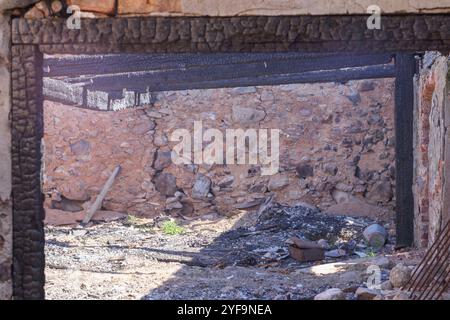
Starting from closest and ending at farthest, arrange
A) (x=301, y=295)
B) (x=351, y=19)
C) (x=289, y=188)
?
(x=351, y=19) < (x=301, y=295) < (x=289, y=188)

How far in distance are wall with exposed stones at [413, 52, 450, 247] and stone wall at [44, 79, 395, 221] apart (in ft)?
10.2

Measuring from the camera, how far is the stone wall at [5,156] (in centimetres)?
354

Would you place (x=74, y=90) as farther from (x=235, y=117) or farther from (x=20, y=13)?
(x=20, y=13)

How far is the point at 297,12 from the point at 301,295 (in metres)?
3.15

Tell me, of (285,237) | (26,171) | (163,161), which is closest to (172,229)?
(163,161)

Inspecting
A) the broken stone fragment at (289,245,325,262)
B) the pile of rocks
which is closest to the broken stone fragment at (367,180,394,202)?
the broken stone fragment at (289,245,325,262)

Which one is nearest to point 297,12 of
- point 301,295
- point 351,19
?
point 351,19

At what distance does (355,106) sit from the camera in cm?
1207

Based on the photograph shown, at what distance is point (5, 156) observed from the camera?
3.54 meters

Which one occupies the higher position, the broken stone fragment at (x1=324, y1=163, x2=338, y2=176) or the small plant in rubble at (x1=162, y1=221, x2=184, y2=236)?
the broken stone fragment at (x1=324, y1=163, x2=338, y2=176)

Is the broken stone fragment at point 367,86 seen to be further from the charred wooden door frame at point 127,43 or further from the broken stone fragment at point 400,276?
the charred wooden door frame at point 127,43

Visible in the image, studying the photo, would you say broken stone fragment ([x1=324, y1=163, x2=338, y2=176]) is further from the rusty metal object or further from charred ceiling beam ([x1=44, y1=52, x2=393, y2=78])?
the rusty metal object

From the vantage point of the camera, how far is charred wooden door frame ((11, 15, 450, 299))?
3447 millimetres

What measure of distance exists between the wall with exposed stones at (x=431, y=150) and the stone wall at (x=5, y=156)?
3.72 metres
